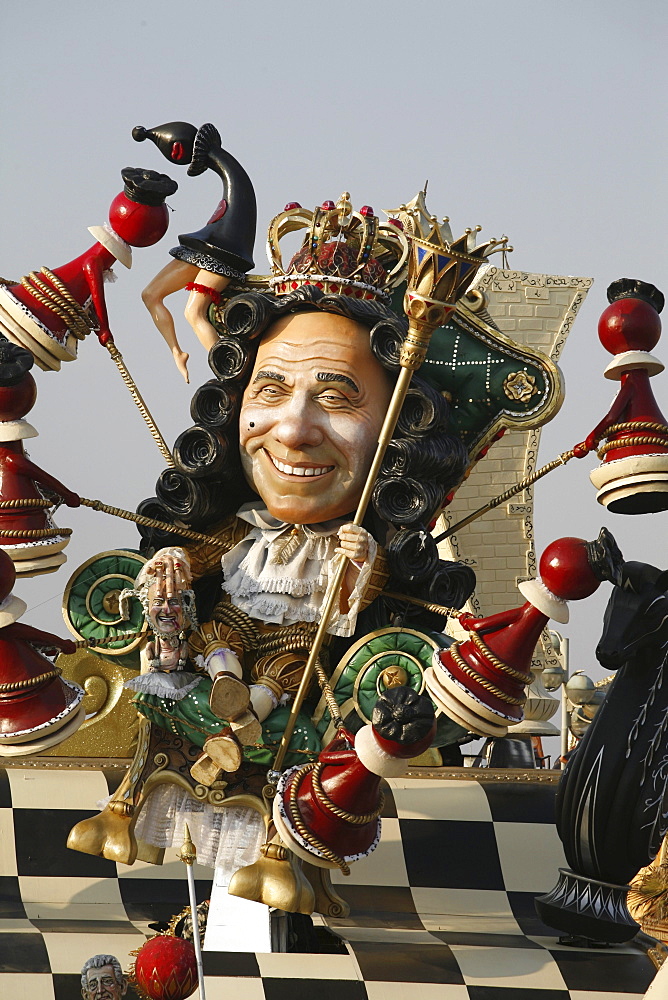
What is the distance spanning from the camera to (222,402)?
3643 millimetres

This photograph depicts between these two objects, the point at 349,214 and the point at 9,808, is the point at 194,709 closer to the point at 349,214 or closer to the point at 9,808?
the point at 9,808

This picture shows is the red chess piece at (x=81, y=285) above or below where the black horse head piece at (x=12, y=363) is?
above

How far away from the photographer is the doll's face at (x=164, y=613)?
Answer: 3.31 metres

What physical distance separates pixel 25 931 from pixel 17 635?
70 cm

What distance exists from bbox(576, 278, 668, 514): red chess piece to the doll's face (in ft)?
3.40

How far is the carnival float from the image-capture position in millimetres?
3029

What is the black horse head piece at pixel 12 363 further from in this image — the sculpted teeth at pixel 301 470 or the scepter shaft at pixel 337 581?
the scepter shaft at pixel 337 581

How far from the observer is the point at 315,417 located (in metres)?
3.48

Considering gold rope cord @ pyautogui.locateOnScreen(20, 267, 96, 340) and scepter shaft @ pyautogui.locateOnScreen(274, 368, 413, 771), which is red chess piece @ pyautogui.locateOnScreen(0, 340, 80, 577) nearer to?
gold rope cord @ pyautogui.locateOnScreen(20, 267, 96, 340)

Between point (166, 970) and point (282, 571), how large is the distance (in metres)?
1.18

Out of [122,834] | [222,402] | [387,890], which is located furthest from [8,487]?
[387,890]

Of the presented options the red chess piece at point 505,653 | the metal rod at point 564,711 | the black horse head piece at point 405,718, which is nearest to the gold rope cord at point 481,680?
the red chess piece at point 505,653

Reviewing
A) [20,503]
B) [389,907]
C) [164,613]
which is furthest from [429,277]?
[389,907]

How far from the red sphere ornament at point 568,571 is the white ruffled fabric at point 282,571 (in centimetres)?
62
